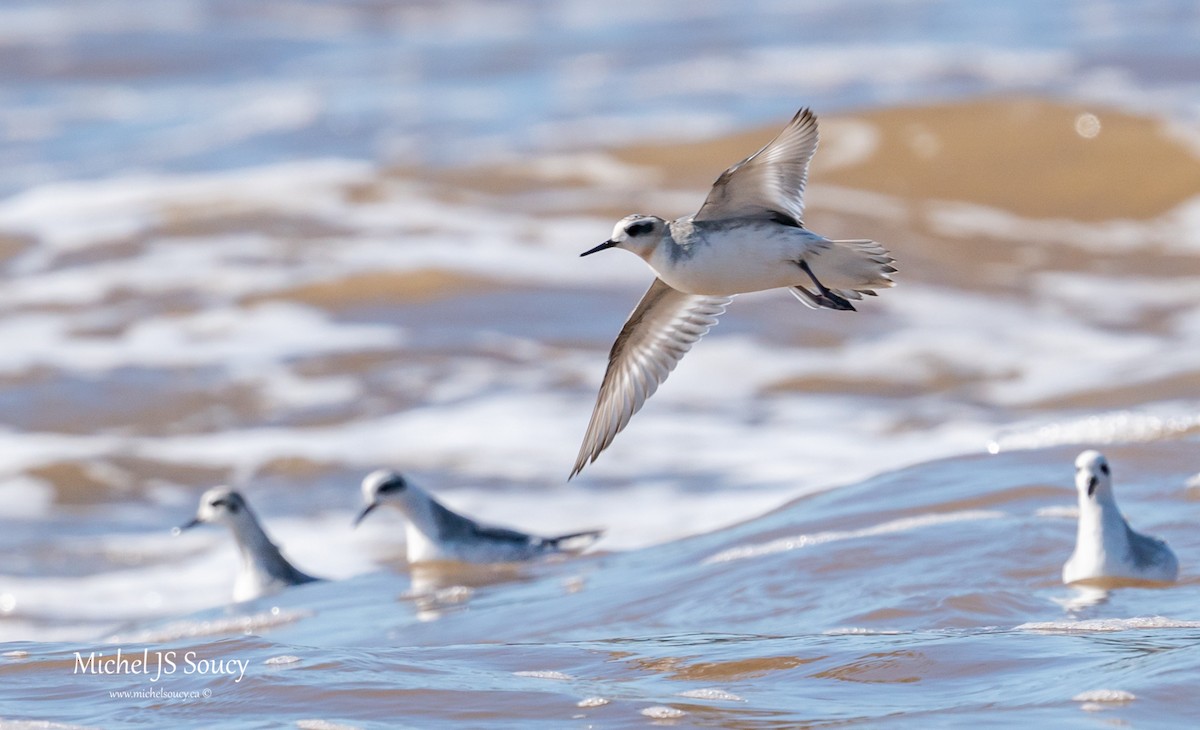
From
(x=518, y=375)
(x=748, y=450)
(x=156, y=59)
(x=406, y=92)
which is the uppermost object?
(x=156, y=59)

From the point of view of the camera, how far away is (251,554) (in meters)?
8.31

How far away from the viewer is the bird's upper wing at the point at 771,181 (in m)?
5.37

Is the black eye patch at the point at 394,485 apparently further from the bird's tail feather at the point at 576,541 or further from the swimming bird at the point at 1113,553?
the swimming bird at the point at 1113,553

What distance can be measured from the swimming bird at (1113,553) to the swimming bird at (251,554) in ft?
12.8

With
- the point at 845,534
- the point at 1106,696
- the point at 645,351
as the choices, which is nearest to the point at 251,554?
the point at 645,351

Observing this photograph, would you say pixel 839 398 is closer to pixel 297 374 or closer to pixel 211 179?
pixel 297 374

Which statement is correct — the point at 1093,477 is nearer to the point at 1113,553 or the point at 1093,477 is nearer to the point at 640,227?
the point at 1113,553

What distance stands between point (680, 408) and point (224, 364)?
369cm

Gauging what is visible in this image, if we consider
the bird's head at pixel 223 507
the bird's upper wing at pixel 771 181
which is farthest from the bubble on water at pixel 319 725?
the bird's head at pixel 223 507

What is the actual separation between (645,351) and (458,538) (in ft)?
7.50

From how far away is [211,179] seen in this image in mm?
17578

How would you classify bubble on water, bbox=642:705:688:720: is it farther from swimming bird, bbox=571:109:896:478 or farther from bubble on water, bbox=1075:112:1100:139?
bubble on water, bbox=1075:112:1100:139

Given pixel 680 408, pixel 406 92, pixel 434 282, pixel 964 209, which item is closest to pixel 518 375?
pixel 680 408

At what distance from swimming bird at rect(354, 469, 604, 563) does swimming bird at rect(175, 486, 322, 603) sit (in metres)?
0.59
